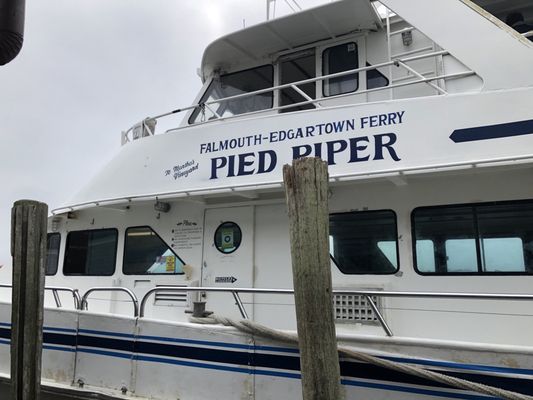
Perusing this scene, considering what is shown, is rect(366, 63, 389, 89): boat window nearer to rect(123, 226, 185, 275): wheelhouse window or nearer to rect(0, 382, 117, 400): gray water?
rect(123, 226, 185, 275): wheelhouse window

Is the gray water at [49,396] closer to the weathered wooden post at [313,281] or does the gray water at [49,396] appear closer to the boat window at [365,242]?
the weathered wooden post at [313,281]

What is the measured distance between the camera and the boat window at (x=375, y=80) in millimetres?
5398

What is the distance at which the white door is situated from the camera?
5.11 meters

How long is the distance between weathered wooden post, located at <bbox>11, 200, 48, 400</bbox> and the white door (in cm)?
176

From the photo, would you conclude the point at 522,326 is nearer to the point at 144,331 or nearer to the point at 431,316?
the point at 431,316

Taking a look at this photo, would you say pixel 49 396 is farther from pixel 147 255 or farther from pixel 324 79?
pixel 324 79

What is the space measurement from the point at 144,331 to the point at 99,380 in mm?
660

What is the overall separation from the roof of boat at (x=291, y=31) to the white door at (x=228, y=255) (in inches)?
84.2

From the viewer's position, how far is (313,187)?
2.85 metres

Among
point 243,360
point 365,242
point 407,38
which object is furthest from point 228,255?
point 407,38

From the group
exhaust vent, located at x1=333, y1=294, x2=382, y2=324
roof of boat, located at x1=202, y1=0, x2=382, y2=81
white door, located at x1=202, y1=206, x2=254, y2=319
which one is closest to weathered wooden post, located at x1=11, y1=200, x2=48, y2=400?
white door, located at x1=202, y1=206, x2=254, y2=319

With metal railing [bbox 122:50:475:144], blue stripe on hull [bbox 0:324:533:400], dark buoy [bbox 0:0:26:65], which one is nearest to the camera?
blue stripe on hull [bbox 0:324:533:400]

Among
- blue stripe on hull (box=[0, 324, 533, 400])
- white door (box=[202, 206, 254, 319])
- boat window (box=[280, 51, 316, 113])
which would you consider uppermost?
boat window (box=[280, 51, 316, 113])

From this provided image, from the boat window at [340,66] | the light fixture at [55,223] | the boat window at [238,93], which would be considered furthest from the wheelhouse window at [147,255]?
the boat window at [340,66]
